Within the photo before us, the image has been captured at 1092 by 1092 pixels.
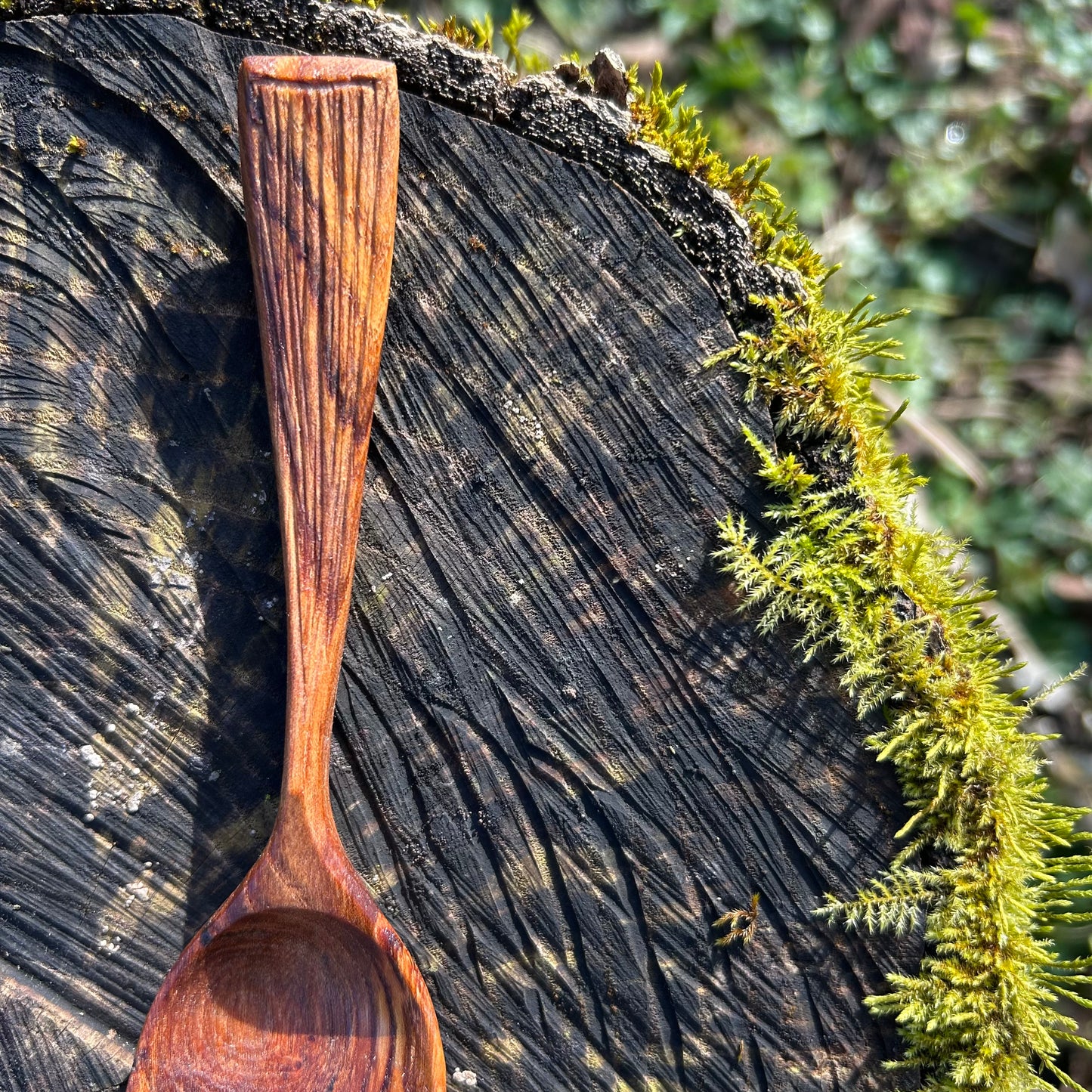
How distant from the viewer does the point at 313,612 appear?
3.84 feet

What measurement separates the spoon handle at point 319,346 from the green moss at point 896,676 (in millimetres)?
436

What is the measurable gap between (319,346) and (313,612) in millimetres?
379

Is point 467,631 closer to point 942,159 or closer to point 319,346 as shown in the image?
point 319,346

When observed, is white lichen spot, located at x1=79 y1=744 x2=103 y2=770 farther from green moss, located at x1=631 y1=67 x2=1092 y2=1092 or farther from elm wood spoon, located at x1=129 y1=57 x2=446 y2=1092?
green moss, located at x1=631 y1=67 x2=1092 y2=1092

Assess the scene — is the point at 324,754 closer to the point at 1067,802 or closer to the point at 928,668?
the point at 928,668

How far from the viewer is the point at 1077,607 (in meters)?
2.43

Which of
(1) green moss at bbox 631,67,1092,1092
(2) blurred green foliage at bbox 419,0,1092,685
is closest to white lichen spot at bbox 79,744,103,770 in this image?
(1) green moss at bbox 631,67,1092,1092

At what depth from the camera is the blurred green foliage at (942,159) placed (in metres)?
2.52

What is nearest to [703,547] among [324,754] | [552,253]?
[552,253]

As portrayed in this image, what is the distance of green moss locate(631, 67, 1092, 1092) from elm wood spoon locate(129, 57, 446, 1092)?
18.2 inches

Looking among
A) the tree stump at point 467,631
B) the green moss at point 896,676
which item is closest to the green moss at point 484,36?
the tree stump at point 467,631

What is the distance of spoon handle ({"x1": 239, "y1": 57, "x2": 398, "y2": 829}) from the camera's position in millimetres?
1140

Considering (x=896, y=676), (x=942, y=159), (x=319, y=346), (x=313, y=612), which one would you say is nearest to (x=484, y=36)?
(x=319, y=346)

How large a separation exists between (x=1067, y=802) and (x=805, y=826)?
147 centimetres
